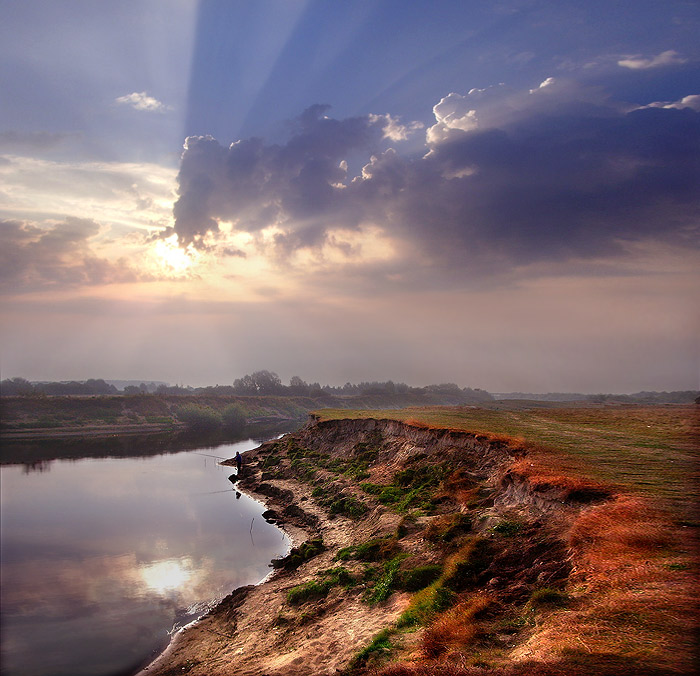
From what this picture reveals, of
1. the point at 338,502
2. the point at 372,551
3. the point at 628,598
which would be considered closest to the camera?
the point at 628,598

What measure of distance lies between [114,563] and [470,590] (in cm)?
2022

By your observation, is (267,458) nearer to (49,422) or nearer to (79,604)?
(79,604)

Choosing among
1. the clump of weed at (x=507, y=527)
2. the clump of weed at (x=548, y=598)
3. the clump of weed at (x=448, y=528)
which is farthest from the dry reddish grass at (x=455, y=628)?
the clump of weed at (x=448, y=528)

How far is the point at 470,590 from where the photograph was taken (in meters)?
13.3

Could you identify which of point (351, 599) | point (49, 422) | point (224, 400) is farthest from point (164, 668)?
point (224, 400)

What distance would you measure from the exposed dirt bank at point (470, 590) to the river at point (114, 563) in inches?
87.5

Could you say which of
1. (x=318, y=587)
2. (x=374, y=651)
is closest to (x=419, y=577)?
(x=374, y=651)

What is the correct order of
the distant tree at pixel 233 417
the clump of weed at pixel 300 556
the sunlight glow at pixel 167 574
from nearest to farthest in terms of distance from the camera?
1. the sunlight glow at pixel 167 574
2. the clump of weed at pixel 300 556
3. the distant tree at pixel 233 417

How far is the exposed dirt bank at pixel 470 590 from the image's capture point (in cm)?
884

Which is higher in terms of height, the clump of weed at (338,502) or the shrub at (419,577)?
the shrub at (419,577)

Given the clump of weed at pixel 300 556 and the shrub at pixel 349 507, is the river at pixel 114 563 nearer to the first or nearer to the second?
the clump of weed at pixel 300 556

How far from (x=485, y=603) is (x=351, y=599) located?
6196mm

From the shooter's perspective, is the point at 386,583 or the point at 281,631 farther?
the point at 386,583

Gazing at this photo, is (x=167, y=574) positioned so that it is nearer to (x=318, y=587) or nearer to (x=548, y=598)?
(x=318, y=587)
